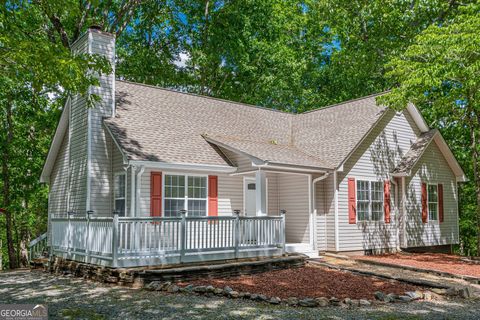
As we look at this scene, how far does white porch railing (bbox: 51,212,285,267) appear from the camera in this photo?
33.8 ft

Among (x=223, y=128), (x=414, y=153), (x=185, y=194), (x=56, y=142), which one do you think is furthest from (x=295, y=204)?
(x=56, y=142)

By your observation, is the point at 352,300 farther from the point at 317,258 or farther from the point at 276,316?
the point at 317,258

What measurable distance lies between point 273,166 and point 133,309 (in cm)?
704

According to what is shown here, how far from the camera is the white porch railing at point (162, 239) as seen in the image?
10289 mm

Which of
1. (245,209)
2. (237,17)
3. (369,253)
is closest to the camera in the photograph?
(245,209)

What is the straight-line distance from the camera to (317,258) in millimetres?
14227

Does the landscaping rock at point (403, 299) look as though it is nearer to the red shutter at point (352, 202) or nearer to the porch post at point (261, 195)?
the porch post at point (261, 195)

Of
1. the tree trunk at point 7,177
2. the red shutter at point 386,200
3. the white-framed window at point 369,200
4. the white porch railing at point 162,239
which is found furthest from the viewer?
→ the tree trunk at point 7,177

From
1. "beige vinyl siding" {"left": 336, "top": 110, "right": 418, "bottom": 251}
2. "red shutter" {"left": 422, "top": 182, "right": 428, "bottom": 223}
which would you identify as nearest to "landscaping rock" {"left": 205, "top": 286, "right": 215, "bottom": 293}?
"beige vinyl siding" {"left": 336, "top": 110, "right": 418, "bottom": 251}

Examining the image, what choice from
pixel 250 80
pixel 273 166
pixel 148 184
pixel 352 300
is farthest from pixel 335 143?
pixel 250 80

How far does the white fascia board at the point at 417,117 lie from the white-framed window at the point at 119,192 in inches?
459

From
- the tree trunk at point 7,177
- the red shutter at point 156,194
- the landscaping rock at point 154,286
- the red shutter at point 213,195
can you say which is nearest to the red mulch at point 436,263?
the red shutter at point 213,195

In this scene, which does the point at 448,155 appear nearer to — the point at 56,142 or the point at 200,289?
the point at 200,289

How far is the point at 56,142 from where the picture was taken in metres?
16.8
